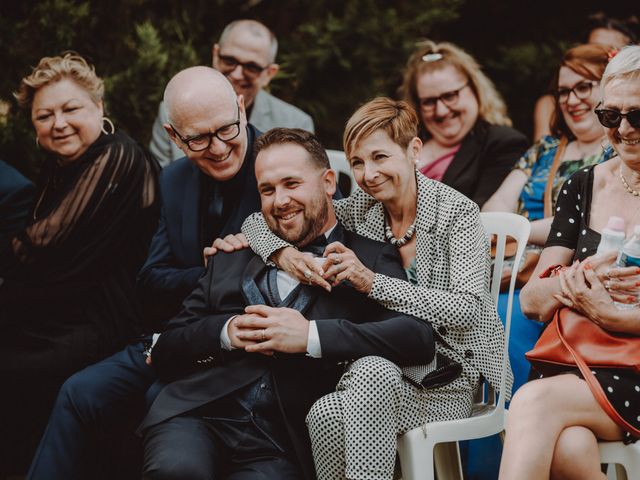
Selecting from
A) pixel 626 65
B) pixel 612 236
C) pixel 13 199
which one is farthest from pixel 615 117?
pixel 13 199

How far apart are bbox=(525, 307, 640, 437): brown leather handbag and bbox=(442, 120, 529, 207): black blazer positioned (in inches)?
62.8

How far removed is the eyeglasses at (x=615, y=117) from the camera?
269 centimetres

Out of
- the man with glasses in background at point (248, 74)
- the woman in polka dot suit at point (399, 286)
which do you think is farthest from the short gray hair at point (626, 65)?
the man with glasses in background at point (248, 74)

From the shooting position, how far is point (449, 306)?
2828mm

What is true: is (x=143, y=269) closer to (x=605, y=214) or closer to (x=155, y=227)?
(x=155, y=227)

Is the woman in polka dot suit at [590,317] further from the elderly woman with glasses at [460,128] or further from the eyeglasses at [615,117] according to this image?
the elderly woman with glasses at [460,128]

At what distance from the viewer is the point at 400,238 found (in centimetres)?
312

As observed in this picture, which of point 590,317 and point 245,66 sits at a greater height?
point 245,66

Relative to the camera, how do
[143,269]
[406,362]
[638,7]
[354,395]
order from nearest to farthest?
[354,395] < [406,362] < [143,269] < [638,7]

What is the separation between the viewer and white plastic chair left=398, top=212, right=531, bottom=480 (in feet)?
9.18

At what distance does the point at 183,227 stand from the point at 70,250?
0.50 metres

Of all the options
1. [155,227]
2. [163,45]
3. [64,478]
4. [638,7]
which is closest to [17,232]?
[155,227]

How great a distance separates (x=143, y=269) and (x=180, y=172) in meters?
0.44

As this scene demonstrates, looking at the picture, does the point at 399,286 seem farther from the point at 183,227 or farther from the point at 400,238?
the point at 183,227
